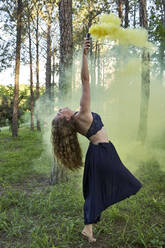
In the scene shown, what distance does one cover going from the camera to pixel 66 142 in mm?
2773

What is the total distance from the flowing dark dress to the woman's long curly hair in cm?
19

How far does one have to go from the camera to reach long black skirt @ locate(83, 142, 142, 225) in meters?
2.67

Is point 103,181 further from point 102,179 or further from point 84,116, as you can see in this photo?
point 84,116

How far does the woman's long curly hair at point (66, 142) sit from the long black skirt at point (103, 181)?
7.8 inches

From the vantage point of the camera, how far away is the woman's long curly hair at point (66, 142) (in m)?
2.67

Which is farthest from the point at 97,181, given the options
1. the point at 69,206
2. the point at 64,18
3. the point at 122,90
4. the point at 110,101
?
the point at 122,90

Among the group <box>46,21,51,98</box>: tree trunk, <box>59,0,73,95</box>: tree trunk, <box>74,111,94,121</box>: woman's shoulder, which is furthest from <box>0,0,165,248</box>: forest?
<box>46,21,51,98</box>: tree trunk

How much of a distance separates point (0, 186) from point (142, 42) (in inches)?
154

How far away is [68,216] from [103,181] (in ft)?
3.71

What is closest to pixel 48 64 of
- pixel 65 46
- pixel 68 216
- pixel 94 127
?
pixel 65 46

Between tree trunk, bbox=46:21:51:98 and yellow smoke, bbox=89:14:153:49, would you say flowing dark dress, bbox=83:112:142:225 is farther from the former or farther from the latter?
tree trunk, bbox=46:21:51:98

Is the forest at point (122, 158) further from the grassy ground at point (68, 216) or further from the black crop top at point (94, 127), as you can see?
the black crop top at point (94, 127)

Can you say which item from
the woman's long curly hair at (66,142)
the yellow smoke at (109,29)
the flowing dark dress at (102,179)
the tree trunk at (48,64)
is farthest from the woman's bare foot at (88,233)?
the tree trunk at (48,64)

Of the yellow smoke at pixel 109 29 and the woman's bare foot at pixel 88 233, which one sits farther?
the yellow smoke at pixel 109 29
